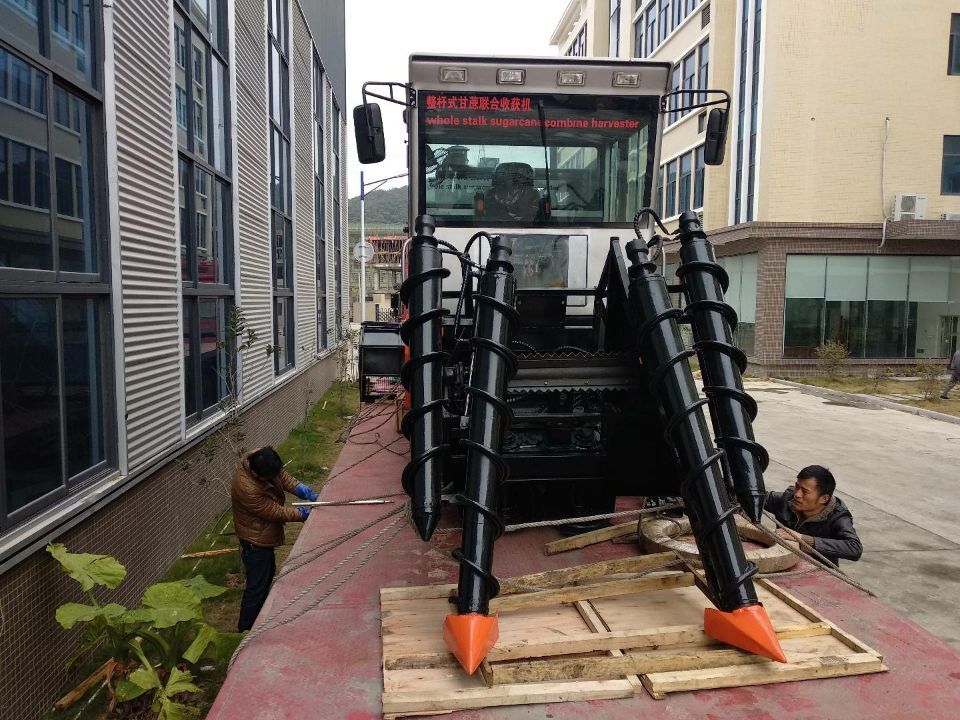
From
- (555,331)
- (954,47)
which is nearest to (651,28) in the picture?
(954,47)

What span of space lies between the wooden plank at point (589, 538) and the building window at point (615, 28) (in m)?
37.0

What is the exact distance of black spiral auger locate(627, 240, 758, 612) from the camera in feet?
11.5

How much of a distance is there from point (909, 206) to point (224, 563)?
2206cm

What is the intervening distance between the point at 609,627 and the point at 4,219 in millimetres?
4000

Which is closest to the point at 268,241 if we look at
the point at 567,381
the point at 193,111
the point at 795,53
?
the point at 193,111

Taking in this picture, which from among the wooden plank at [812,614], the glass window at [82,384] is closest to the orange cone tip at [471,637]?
the wooden plank at [812,614]

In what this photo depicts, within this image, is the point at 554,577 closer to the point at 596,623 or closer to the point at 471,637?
the point at 596,623

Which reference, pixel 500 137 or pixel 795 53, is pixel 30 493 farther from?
pixel 795 53

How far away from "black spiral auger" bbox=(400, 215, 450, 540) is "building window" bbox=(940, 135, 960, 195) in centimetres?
2357

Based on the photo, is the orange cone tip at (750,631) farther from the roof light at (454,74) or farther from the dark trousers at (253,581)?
the roof light at (454,74)

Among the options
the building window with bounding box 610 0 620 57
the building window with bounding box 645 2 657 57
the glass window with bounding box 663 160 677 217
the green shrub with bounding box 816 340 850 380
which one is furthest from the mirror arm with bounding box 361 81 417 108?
the building window with bounding box 610 0 620 57

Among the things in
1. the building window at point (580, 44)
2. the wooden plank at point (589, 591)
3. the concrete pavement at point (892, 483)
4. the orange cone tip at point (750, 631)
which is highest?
the building window at point (580, 44)

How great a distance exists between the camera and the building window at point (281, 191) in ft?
40.5

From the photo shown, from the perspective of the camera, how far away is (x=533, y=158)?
648cm
